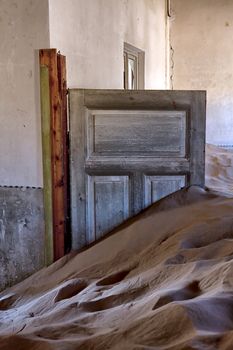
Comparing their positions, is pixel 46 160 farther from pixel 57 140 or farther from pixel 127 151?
pixel 127 151

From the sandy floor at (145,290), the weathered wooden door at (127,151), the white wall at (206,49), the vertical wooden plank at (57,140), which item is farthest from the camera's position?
the white wall at (206,49)

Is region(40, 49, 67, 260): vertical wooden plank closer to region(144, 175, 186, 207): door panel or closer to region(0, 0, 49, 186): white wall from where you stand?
region(0, 0, 49, 186): white wall

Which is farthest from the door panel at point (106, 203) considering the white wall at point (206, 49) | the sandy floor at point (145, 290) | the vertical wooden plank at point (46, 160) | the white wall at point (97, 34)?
the white wall at point (206, 49)

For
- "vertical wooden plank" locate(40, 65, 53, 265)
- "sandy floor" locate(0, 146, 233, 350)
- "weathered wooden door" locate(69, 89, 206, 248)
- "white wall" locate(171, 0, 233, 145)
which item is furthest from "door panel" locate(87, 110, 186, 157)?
"white wall" locate(171, 0, 233, 145)

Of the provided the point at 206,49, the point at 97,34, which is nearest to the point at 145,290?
the point at 97,34

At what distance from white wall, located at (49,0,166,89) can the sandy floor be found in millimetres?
1478

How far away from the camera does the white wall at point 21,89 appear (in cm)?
338

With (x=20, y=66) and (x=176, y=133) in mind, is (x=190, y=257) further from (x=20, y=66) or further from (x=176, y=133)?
(x=20, y=66)

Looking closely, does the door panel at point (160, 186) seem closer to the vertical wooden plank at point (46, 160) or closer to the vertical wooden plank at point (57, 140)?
the vertical wooden plank at point (57, 140)

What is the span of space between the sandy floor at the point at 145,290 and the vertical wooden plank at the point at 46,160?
19 centimetres

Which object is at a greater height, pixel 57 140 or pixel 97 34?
pixel 97 34

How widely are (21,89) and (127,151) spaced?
0.99 meters

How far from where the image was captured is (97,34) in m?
4.29

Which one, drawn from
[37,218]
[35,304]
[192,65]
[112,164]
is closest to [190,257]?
[35,304]
